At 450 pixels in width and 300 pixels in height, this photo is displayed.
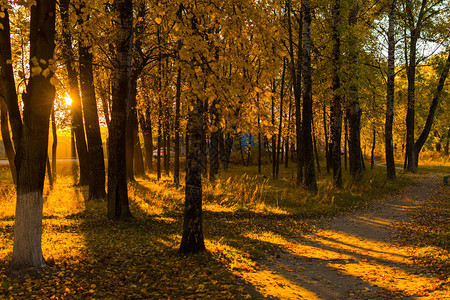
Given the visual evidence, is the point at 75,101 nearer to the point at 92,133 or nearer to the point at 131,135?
the point at 92,133

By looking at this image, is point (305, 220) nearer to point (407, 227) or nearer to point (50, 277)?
point (407, 227)

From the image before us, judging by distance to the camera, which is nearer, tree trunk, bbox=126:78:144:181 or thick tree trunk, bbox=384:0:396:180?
tree trunk, bbox=126:78:144:181

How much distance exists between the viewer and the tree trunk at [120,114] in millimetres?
9023

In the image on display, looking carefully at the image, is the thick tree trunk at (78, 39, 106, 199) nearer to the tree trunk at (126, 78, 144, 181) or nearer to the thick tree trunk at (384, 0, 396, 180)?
the tree trunk at (126, 78, 144, 181)

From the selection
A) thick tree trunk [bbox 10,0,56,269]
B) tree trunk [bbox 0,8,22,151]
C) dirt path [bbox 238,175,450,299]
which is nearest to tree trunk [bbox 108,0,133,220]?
tree trunk [bbox 0,8,22,151]

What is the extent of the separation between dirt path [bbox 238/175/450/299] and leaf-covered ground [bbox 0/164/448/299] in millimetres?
21

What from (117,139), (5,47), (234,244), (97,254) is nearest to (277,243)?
(234,244)

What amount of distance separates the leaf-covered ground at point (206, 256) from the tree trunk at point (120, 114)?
2.09 ft

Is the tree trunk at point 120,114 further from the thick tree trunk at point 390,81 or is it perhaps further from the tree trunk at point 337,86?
the thick tree trunk at point 390,81

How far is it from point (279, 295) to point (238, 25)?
471cm

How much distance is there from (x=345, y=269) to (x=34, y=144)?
6.43 m

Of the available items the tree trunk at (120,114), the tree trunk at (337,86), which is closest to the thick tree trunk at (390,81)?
the tree trunk at (337,86)

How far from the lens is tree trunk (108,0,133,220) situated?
9.02 meters

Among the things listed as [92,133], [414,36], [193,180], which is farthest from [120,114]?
[414,36]
